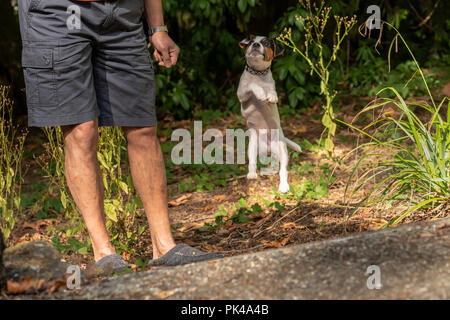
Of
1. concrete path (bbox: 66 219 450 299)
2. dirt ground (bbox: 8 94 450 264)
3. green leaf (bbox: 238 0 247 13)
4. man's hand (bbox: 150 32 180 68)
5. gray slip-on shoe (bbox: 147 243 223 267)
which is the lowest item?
dirt ground (bbox: 8 94 450 264)

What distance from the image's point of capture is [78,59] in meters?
2.86

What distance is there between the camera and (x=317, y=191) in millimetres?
4383

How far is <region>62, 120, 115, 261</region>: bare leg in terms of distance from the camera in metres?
2.92

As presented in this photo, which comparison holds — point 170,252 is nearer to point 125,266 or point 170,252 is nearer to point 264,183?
point 125,266

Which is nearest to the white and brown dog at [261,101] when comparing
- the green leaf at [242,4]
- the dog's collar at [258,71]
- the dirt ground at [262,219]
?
the dog's collar at [258,71]

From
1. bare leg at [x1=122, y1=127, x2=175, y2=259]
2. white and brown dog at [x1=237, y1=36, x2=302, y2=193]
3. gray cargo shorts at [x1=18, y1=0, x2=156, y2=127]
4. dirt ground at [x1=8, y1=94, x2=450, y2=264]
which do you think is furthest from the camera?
white and brown dog at [x1=237, y1=36, x2=302, y2=193]

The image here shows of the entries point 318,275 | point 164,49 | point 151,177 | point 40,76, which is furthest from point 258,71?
point 318,275

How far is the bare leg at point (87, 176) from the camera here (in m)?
2.92

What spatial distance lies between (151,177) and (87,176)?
0.33m

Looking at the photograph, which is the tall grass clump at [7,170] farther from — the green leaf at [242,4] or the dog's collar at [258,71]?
the green leaf at [242,4]

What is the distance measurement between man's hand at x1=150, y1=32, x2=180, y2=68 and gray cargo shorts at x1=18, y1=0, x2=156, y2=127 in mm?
190

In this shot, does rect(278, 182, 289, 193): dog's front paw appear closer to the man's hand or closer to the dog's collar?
the dog's collar

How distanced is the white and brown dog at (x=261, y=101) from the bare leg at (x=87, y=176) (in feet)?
4.94

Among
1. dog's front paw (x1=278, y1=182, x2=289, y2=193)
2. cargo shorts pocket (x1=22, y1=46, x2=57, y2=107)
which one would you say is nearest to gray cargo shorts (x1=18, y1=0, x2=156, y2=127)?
cargo shorts pocket (x1=22, y1=46, x2=57, y2=107)
